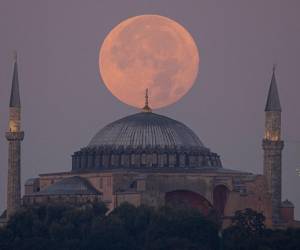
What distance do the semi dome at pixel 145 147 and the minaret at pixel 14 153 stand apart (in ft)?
18.4

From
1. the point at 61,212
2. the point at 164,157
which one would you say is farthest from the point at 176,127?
the point at 61,212

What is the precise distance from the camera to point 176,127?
15275 cm

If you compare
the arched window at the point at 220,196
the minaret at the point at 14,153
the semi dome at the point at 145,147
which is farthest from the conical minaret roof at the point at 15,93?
the arched window at the point at 220,196

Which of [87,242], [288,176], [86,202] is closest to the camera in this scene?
[87,242]

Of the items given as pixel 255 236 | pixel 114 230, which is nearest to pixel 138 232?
pixel 114 230

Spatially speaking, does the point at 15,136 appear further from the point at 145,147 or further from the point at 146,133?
the point at 146,133

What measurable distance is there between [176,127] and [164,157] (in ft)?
11.7

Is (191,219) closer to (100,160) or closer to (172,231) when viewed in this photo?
(172,231)

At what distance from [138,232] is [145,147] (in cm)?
1411

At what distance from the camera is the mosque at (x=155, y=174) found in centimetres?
14425

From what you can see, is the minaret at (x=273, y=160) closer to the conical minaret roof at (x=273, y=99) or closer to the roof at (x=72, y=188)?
the conical minaret roof at (x=273, y=99)

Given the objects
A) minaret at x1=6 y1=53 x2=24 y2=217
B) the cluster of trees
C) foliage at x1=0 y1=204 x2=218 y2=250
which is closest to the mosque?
minaret at x1=6 y1=53 x2=24 y2=217

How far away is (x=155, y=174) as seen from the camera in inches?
5689

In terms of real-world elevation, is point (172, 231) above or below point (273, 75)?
below
